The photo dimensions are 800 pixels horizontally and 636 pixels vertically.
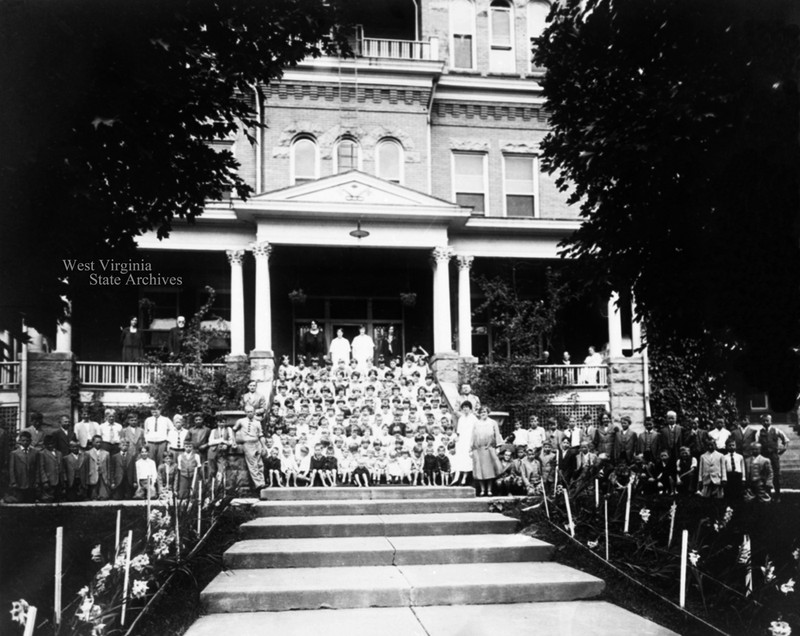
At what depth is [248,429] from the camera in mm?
13430

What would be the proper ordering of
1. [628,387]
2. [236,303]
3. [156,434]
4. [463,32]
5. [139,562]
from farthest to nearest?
1. [463,32]
2. [628,387]
3. [236,303]
4. [156,434]
5. [139,562]

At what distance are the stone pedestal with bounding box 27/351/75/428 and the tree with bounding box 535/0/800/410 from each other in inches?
565

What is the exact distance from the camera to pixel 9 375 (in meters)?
20.1

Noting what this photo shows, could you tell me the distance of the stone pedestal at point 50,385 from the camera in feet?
64.1

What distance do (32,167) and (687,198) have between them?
7123 millimetres

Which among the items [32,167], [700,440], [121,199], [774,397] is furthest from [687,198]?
[700,440]

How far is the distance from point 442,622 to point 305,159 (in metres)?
18.9

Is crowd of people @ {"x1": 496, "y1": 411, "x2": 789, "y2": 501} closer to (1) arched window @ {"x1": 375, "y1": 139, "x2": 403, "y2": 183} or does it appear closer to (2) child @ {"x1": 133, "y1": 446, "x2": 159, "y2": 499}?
(2) child @ {"x1": 133, "y1": 446, "x2": 159, "y2": 499}

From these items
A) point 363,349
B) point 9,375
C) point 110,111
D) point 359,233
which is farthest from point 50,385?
point 110,111

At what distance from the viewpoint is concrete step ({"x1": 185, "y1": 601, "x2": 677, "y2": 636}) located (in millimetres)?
6430

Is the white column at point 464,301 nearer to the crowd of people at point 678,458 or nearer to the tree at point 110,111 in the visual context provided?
the crowd of people at point 678,458

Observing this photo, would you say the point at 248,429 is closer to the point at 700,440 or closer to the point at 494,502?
the point at 494,502

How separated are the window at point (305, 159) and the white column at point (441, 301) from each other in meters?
5.16

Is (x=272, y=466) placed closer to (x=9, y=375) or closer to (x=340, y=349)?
(x=340, y=349)
